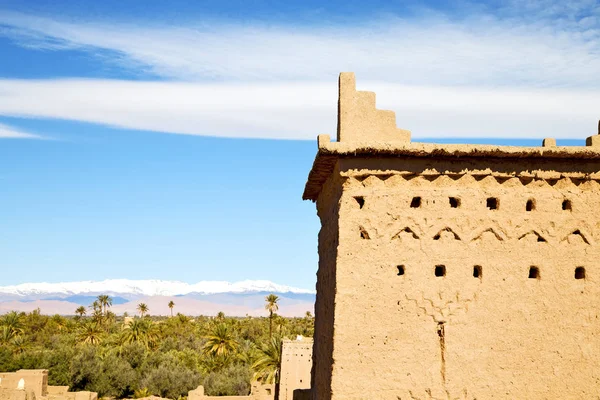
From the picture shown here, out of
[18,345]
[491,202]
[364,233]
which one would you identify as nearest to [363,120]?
[364,233]

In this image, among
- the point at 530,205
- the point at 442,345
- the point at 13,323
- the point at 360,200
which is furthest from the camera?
the point at 13,323

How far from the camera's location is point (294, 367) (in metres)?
20.0

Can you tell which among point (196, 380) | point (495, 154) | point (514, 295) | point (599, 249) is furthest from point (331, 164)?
point (196, 380)

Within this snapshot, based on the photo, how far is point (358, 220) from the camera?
5969mm

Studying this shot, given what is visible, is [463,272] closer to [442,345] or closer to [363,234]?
[442,345]

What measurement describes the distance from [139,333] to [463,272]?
138 ft

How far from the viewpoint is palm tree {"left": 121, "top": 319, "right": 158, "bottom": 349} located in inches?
1748

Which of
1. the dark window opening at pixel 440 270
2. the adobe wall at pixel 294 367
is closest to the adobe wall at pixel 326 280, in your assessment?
the dark window opening at pixel 440 270

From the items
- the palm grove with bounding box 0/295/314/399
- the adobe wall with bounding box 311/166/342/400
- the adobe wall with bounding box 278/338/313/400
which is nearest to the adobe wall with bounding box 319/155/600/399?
the adobe wall with bounding box 311/166/342/400

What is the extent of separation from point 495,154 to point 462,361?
2.03 metres

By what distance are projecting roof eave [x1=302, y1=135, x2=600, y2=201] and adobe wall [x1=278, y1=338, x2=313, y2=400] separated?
48.0 feet

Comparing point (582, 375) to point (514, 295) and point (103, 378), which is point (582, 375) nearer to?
point (514, 295)

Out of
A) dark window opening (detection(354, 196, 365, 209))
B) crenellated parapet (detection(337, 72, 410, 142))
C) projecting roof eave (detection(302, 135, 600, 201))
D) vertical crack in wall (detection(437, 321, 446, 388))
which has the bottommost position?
vertical crack in wall (detection(437, 321, 446, 388))

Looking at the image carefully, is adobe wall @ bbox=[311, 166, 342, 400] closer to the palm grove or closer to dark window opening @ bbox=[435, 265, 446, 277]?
dark window opening @ bbox=[435, 265, 446, 277]
